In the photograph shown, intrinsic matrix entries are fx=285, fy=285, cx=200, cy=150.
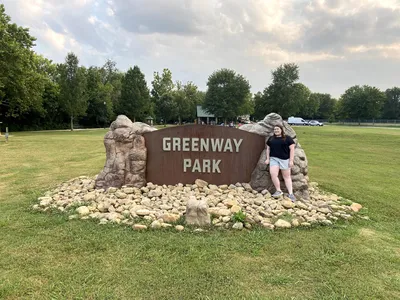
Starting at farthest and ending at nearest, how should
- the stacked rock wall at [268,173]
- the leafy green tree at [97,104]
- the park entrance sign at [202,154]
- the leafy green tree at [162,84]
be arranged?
1. the leafy green tree at [162,84]
2. the leafy green tree at [97,104]
3. the park entrance sign at [202,154]
4. the stacked rock wall at [268,173]

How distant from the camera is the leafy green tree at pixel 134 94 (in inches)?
1812

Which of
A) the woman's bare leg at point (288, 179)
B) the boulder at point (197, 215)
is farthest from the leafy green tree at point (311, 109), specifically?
the boulder at point (197, 215)

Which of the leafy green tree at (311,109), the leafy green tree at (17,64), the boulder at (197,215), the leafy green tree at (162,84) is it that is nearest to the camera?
the boulder at (197,215)

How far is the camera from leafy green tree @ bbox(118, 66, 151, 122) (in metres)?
46.0

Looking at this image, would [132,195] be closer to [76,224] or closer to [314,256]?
[76,224]

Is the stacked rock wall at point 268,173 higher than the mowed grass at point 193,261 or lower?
higher

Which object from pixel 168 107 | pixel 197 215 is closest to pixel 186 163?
pixel 197 215

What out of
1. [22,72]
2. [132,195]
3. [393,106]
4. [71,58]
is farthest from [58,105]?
[393,106]

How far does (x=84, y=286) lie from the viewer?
111 inches

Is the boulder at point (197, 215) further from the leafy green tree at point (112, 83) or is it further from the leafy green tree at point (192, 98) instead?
the leafy green tree at point (192, 98)

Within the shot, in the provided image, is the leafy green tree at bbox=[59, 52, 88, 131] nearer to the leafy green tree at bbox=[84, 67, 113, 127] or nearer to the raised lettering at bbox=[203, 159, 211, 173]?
the leafy green tree at bbox=[84, 67, 113, 127]

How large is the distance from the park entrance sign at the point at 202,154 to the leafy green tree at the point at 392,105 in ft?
285

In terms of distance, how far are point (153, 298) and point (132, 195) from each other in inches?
126

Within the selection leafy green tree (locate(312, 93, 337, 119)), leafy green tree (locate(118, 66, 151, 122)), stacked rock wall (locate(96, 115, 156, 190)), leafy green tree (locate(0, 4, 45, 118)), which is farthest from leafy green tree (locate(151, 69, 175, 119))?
stacked rock wall (locate(96, 115, 156, 190))
